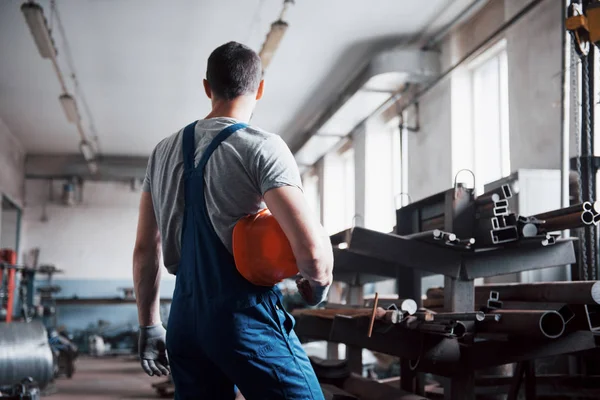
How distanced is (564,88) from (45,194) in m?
10.9

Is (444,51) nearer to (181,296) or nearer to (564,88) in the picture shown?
(564,88)

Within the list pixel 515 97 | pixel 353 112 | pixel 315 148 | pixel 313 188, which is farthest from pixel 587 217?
pixel 313 188

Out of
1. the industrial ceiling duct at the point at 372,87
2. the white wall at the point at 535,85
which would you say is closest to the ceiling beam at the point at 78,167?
the industrial ceiling duct at the point at 372,87

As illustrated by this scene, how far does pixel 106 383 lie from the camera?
23.3ft

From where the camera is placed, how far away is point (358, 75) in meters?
8.35

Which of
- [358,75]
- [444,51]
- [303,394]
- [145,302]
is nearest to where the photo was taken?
[303,394]

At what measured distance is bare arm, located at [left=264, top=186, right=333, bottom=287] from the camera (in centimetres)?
132

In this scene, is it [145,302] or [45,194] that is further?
[45,194]

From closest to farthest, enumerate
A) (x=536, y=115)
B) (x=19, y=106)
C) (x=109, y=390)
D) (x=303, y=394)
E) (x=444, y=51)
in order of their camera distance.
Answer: (x=303, y=394) → (x=536, y=115) → (x=109, y=390) → (x=444, y=51) → (x=19, y=106)

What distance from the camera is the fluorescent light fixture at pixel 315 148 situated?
10.4 m

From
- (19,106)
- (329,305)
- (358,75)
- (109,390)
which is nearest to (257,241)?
(329,305)

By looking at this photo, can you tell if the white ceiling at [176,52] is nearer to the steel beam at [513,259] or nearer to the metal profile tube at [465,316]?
the steel beam at [513,259]

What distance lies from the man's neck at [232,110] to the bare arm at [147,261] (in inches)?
11.0

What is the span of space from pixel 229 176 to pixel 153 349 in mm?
550
